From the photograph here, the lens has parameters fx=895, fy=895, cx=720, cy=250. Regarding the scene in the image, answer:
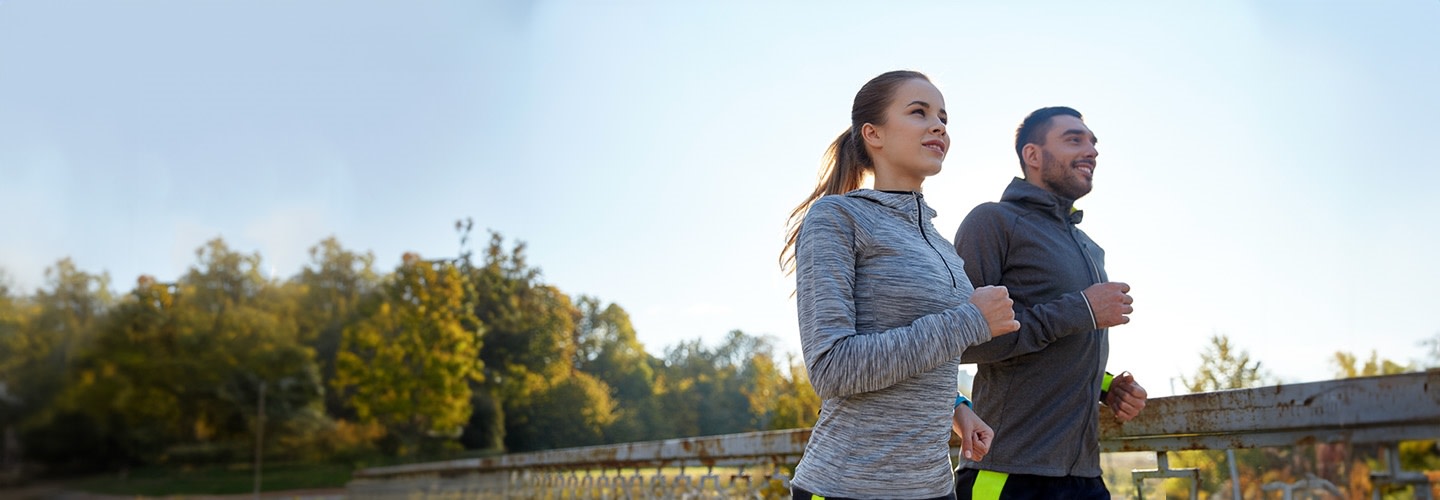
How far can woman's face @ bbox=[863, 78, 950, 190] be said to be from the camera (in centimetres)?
146

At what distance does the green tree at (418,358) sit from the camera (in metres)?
21.6

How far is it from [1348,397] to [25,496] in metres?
5.39

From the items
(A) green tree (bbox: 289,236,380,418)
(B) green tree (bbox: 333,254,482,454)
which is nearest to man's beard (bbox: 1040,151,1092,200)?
(B) green tree (bbox: 333,254,482,454)

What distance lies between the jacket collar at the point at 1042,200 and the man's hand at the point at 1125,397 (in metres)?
0.36

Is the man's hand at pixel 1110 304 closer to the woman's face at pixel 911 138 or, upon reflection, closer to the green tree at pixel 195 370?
the woman's face at pixel 911 138

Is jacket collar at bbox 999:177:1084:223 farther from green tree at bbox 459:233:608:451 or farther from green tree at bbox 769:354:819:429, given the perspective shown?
green tree at bbox 459:233:608:451

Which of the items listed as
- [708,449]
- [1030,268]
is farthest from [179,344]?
[1030,268]

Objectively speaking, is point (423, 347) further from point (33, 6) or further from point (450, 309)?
point (33, 6)

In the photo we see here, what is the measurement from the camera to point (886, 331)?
4.04ft

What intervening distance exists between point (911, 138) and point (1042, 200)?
570 millimetres

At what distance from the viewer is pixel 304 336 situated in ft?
80.3

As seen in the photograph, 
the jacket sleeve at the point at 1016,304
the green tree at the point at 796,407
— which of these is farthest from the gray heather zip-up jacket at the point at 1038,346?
the green tree at the point at 796,407

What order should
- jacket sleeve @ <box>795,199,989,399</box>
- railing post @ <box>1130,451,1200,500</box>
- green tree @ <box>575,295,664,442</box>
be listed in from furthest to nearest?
green tree @ <box>575,295,664,442</box>
railing post @ <box>1130,451,1200,500</box>
jacket sleeve @ <box>795,199,989,399</box>

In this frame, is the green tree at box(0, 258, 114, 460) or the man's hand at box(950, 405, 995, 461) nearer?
the man's hand at box(950, 405, 995, 461)
